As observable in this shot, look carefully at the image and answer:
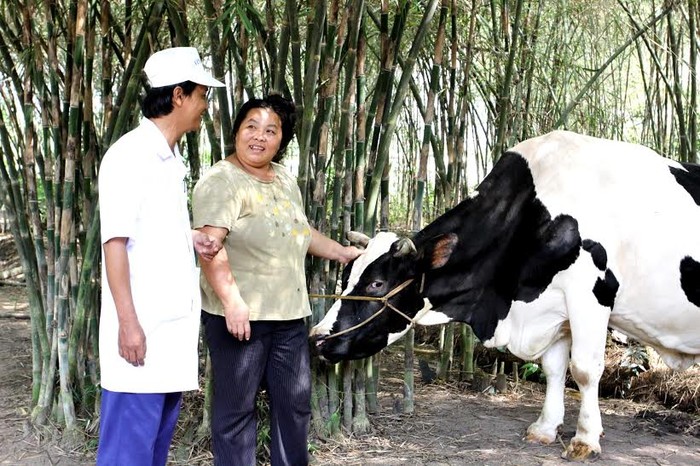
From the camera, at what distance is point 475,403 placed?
14.5 ft

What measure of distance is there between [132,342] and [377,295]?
153 cm

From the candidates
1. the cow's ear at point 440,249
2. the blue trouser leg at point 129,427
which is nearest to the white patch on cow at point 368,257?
the cow's ear at point 440,249

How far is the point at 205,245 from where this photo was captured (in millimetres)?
2627

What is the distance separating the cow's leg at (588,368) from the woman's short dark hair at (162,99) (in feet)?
6.80

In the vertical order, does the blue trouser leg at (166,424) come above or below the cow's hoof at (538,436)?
above

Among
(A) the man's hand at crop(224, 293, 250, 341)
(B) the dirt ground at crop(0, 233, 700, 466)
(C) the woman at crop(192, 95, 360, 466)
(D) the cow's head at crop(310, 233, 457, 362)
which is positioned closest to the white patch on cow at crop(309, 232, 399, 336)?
(D) the cow's head at crop(310, 233, 457, 362)

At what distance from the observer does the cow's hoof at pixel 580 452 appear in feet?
11.7

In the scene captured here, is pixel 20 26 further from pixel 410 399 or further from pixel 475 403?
pixel 475 403

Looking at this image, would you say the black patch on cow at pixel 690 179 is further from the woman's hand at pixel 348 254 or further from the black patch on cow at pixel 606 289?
the woman's hand at pixel 348 254

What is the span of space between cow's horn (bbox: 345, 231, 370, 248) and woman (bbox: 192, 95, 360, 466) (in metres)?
Result: 0.54

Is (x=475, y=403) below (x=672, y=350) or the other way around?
below

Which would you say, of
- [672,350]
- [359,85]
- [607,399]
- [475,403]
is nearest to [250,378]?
[359,85]

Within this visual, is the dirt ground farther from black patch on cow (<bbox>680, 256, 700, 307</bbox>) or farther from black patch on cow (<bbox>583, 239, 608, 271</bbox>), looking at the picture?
black patch on cow (<bbox>583, 239, 608, 271</bbox>)

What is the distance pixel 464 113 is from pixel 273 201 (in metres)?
2.01
